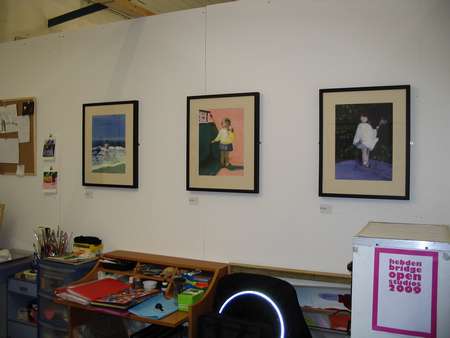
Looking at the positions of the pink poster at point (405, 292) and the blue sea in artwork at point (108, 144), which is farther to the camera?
the blue sea in artwork at point (108, 144)

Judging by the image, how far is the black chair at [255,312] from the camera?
86.4 inches

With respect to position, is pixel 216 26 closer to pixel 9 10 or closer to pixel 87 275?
pixel 87 275

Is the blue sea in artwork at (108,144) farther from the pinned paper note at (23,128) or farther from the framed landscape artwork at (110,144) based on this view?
the pinned paper note at (23,128)

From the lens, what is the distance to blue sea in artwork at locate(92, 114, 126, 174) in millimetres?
3271

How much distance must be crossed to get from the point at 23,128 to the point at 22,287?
135cm

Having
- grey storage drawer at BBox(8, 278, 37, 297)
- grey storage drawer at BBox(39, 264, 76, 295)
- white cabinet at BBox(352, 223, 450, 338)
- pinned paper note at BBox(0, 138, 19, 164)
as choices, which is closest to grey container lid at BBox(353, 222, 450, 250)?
white cabinet at BBox(352, 223, 450, 338)

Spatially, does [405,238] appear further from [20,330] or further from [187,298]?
[20,330]

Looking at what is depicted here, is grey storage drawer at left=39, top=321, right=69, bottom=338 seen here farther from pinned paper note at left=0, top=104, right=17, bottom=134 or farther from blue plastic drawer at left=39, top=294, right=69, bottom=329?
pinned paper note at left=0, top=104, right=17, bottom=134

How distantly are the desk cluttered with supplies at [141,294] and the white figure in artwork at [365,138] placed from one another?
111 cm

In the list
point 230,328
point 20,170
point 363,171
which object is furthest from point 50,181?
point 363,171

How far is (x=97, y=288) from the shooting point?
285 cm

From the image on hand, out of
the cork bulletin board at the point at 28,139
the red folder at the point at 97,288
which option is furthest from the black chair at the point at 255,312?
the cork bulletin board at the point at 28,139

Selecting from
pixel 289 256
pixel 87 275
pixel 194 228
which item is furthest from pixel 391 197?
pixel 87 275

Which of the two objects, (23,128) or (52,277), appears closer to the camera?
(52,277)
